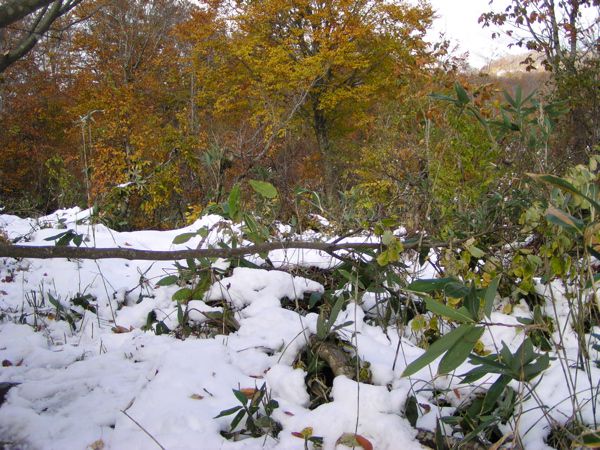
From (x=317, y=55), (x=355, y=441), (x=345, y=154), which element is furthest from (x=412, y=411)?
(x=345, y=154)

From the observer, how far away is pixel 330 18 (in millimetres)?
14312

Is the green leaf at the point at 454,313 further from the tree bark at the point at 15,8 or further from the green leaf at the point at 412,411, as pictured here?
the tree bark at the point at 15,8

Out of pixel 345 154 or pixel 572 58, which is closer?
pixel 572 58

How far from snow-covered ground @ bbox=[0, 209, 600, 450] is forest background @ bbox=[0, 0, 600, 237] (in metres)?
1.82

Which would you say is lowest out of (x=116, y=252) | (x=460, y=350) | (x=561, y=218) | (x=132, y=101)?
(x=460, y=350)

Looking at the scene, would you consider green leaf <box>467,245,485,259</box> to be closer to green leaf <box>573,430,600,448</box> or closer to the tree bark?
green leaf <box>573,430,600,448</box>

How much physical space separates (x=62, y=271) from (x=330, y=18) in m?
13.2

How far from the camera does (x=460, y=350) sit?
776mm

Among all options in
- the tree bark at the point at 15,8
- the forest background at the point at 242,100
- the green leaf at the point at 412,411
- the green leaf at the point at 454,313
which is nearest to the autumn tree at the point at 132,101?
the forest background at the point at 242,100

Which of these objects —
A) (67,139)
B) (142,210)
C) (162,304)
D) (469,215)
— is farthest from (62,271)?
(67,139)

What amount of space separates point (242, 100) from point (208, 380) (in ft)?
50.1

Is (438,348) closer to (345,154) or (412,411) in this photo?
(412,411)

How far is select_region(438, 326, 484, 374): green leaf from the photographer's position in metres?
0.77

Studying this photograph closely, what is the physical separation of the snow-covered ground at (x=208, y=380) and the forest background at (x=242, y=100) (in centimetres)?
182
